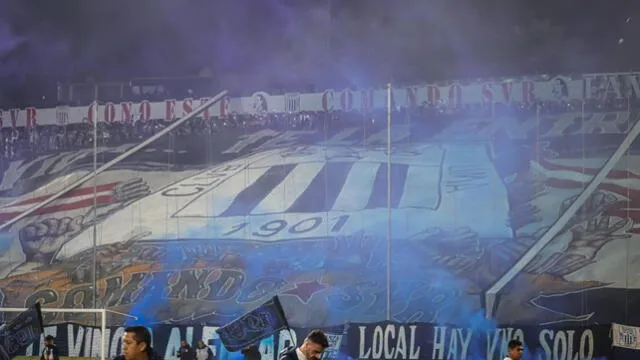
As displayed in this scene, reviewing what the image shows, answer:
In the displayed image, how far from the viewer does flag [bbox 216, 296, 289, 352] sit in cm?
1092

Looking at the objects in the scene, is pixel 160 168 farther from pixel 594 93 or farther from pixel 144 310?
pixel 594 93

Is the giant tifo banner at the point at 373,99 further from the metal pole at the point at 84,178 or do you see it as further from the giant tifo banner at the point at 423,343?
the giant tifo banner at the point at 423,343

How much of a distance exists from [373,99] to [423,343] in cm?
556

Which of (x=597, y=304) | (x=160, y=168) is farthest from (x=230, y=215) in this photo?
(x=597, y=304)

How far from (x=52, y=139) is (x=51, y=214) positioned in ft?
5.41

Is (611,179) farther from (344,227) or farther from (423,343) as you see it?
(344,227)

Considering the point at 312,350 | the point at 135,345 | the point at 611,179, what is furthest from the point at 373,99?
the point at 135,345

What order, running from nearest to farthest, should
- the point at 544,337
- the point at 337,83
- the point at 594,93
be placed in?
the point at 544,337 → the point at 594,93 → the point at 337,83

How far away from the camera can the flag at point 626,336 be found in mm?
16480

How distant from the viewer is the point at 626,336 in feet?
55.1

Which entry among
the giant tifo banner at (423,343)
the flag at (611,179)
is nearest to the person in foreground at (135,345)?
the giant tifo banner at (423,343)

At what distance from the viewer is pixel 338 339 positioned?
738 inches

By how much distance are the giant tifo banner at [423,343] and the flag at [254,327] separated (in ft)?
21.2

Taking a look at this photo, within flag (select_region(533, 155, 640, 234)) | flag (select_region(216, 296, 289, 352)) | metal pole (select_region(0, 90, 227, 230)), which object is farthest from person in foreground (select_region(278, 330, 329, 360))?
metal pole (select_region(0, 90, 227, 230))
